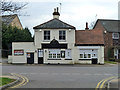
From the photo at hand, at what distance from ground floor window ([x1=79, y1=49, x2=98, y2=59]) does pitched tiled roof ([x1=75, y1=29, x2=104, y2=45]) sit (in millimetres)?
1217

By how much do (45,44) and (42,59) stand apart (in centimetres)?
231

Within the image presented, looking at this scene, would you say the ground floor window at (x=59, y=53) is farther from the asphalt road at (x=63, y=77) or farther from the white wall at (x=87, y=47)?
the asphalt road at (x=63, y=77)

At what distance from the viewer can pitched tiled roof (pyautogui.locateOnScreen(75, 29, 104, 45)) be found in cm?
3093

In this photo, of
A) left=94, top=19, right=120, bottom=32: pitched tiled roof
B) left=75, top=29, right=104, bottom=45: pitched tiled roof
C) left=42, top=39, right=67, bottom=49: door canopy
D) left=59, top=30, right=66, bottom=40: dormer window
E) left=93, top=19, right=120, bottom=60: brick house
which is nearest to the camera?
left=42, top=39, right=67, bottom=49: door canopy

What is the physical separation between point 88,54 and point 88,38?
9.25ft

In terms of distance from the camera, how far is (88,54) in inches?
1212

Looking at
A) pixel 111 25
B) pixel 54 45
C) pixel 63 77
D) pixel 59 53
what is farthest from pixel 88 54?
pixel 111 25

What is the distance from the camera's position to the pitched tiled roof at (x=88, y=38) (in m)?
30.9

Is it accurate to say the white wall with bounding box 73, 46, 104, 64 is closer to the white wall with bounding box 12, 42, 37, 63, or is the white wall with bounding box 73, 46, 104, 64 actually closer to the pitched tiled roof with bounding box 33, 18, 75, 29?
the pitched tiled roof with bounding box 33, 18, 75, 29

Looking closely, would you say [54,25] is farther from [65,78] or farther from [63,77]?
[65,78]

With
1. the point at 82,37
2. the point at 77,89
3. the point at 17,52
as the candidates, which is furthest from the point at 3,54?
the point at 77,89

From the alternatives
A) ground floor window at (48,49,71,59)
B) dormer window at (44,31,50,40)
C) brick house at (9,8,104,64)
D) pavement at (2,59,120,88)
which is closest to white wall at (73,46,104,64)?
brick house at (9,8,104,64)

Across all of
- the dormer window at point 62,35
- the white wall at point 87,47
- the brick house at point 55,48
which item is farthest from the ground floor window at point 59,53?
the dormer window at point 62,35

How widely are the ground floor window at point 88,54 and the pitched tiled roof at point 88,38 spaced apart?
1.22 meters
